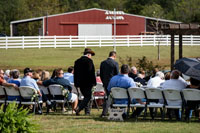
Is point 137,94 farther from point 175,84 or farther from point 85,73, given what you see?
point 85,73

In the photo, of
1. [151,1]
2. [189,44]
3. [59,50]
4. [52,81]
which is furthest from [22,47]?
[151,1]

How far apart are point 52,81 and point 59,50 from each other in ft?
100

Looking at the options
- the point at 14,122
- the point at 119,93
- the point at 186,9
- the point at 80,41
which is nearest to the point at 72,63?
the point at 80,41

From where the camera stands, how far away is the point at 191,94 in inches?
528

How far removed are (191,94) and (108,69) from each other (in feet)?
8.66

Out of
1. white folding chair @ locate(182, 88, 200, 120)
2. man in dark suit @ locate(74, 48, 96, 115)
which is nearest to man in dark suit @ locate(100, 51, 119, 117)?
man in dark suit @ locate(74, 48, 96, 115)

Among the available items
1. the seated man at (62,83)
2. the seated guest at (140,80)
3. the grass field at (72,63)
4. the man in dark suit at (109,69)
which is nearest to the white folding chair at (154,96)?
the grass field at (72,63)

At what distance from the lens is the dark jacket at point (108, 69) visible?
15.1 meters

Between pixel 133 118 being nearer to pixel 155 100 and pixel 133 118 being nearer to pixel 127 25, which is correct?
pixel 155 100

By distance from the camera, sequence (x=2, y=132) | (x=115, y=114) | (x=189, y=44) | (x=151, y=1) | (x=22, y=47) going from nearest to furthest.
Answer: (x=2, y=132)
(x=115, y=114)
(x=22, y=47)
(x=189, y=44)
(x=151, y=1)

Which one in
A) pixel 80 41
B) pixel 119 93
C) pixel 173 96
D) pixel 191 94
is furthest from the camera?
pixel 80 41

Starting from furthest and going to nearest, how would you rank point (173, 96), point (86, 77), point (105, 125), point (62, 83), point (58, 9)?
point (58, 9), point (62, 83), point (86, 77), point (173, 96), point (105, 125)

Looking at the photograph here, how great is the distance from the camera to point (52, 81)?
1589 centimetres

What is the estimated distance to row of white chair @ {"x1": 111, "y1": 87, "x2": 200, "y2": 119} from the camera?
13445mm
